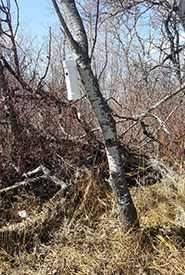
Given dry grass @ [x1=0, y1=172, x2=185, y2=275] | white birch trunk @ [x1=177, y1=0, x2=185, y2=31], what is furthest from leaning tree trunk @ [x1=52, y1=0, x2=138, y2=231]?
white birch trunk @ [x1=177, y1=0, x2=185, y2=31]

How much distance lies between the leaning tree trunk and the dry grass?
262 millimetres

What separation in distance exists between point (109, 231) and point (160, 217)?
521 mm

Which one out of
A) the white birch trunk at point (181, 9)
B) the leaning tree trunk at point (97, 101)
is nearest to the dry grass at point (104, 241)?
the leaning tree trunk at point (97, 101)

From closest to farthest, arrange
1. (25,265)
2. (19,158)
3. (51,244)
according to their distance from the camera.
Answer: (25,265)
(51,244)
(19,158)

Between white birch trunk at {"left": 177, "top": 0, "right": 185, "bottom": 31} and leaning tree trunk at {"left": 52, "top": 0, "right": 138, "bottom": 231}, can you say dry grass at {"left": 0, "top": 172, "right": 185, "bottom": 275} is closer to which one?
leaning tree trunk at {"left": 52, "top": 0, "right": 138, "bottom": 231}

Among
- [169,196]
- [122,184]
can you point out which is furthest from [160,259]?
[169,196]

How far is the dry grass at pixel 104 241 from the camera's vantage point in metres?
1.71

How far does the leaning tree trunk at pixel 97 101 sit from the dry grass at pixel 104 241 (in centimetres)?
26

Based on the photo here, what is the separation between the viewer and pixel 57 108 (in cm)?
287

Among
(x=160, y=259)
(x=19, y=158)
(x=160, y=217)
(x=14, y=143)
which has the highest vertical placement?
(x=14, y=143)

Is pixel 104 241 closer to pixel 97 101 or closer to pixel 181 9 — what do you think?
pixel 97 101

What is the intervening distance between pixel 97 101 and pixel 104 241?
1.27m

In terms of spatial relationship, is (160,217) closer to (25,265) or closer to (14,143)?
(25,265)

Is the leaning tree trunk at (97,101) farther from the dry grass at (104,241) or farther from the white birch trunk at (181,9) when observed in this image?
the white birch trunk at (181,9)
